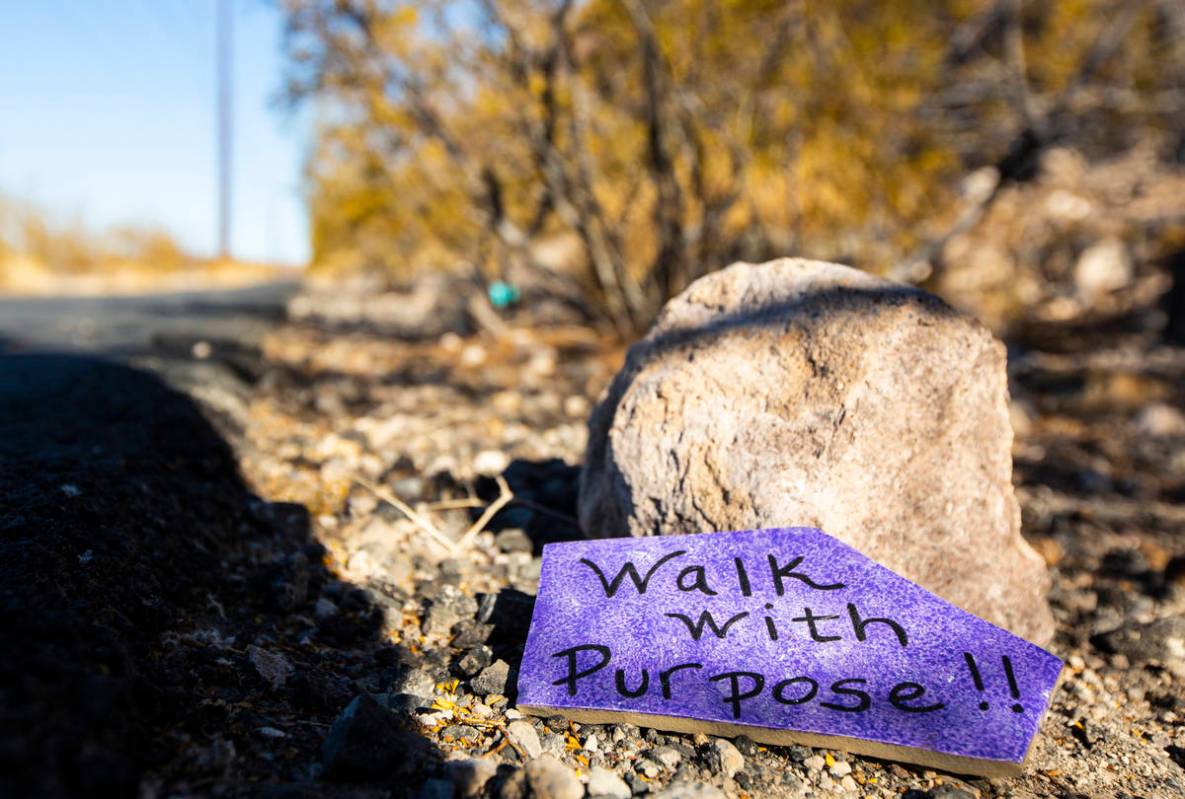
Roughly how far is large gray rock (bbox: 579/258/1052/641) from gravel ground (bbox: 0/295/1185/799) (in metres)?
0.35

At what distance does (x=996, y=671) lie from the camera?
1463 mm

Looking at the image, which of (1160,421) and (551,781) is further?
(1160,421)

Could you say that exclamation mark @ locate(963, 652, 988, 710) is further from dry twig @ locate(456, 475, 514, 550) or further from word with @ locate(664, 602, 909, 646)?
dry twig @ locate(456, 475, 514, 550)

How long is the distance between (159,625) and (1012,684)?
60.7 inches

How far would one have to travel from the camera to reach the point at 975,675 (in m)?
1.46

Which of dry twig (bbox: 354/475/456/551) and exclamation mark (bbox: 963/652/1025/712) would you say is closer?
exclamation mark (bbox: 963/652/1025/712)

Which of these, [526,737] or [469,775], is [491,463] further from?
[469,775]

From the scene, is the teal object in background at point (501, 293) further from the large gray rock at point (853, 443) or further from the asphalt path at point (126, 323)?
the large gray rock at point (853, 443)

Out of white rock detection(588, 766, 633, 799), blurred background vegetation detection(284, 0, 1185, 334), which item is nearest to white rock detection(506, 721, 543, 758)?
white rock detection(588, 766, 633, 799)

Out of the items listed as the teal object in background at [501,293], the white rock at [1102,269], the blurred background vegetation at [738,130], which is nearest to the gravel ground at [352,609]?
the blurred background vegetation at [738,130]

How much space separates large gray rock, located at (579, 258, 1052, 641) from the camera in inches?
70.3

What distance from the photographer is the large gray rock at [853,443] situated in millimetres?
1786

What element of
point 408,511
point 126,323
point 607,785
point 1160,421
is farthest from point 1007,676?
point 126,323

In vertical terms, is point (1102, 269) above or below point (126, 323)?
above
